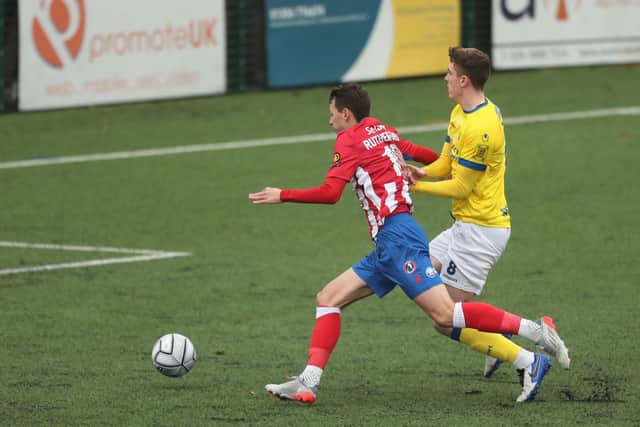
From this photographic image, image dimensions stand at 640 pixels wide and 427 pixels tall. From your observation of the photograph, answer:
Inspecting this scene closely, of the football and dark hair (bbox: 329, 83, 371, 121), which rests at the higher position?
dark hair (bbox: 329, 83, 371, 121)

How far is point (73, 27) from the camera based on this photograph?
18.1 m

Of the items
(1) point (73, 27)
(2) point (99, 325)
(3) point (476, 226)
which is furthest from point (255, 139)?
(3) point (476, 226)

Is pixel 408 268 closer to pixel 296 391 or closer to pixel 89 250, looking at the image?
pixel 296 391

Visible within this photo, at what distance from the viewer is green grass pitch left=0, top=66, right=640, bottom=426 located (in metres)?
8.50

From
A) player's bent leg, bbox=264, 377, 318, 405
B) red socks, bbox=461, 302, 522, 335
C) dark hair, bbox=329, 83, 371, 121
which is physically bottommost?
player's bent leg, bbox=264, 377, 318, 405

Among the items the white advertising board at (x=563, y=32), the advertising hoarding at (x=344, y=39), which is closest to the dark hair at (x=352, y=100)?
the advertising hoarding at (x=344, y=39)

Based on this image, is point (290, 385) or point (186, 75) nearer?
point (290, 385)

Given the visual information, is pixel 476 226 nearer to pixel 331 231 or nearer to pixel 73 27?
pixel 331 231

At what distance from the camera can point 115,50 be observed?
18312mm

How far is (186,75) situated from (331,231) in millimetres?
5878

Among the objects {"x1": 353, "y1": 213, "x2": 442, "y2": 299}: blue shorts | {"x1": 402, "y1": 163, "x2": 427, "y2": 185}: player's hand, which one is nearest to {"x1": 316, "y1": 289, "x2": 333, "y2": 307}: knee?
{"x1": 353, "y1": 213, "x2": 442, "y2": 299}: blue shorts

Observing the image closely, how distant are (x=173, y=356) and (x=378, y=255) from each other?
151 cm

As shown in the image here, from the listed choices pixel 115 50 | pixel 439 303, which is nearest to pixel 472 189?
pixel 439 303

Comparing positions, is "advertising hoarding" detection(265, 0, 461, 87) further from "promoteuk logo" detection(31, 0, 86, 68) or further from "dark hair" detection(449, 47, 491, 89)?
"dark hair" detection(449, 47, 491, 89)
